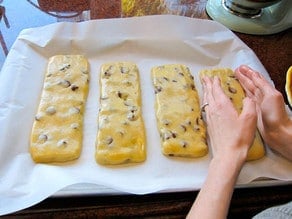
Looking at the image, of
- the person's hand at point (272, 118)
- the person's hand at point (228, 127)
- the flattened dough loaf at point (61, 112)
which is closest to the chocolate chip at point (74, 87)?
the flattened dough loaf at point (61, 112)

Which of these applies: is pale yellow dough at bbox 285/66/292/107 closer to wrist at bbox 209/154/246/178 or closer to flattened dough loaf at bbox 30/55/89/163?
wrist at bbox 209/154/246/178

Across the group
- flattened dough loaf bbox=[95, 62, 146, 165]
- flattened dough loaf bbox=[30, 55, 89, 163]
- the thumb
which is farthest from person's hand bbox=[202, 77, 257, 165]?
flattened dough loaf bbox=[30, 55, 89, 163]

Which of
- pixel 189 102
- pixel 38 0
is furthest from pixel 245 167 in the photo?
pixel 38 0

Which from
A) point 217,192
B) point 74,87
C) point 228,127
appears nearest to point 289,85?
point 228,127

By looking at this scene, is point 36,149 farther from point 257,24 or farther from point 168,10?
point 257,24

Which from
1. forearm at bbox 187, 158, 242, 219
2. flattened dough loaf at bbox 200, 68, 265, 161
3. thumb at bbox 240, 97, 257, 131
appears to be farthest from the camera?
flattened dough loaf at bbox 200, 68, 265, 161

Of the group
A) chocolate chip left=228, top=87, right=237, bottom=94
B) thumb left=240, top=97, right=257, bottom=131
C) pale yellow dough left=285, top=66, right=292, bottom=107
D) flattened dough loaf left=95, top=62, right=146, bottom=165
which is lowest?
flattened dough loaf left=95, top=62, right=146, bottom=165
